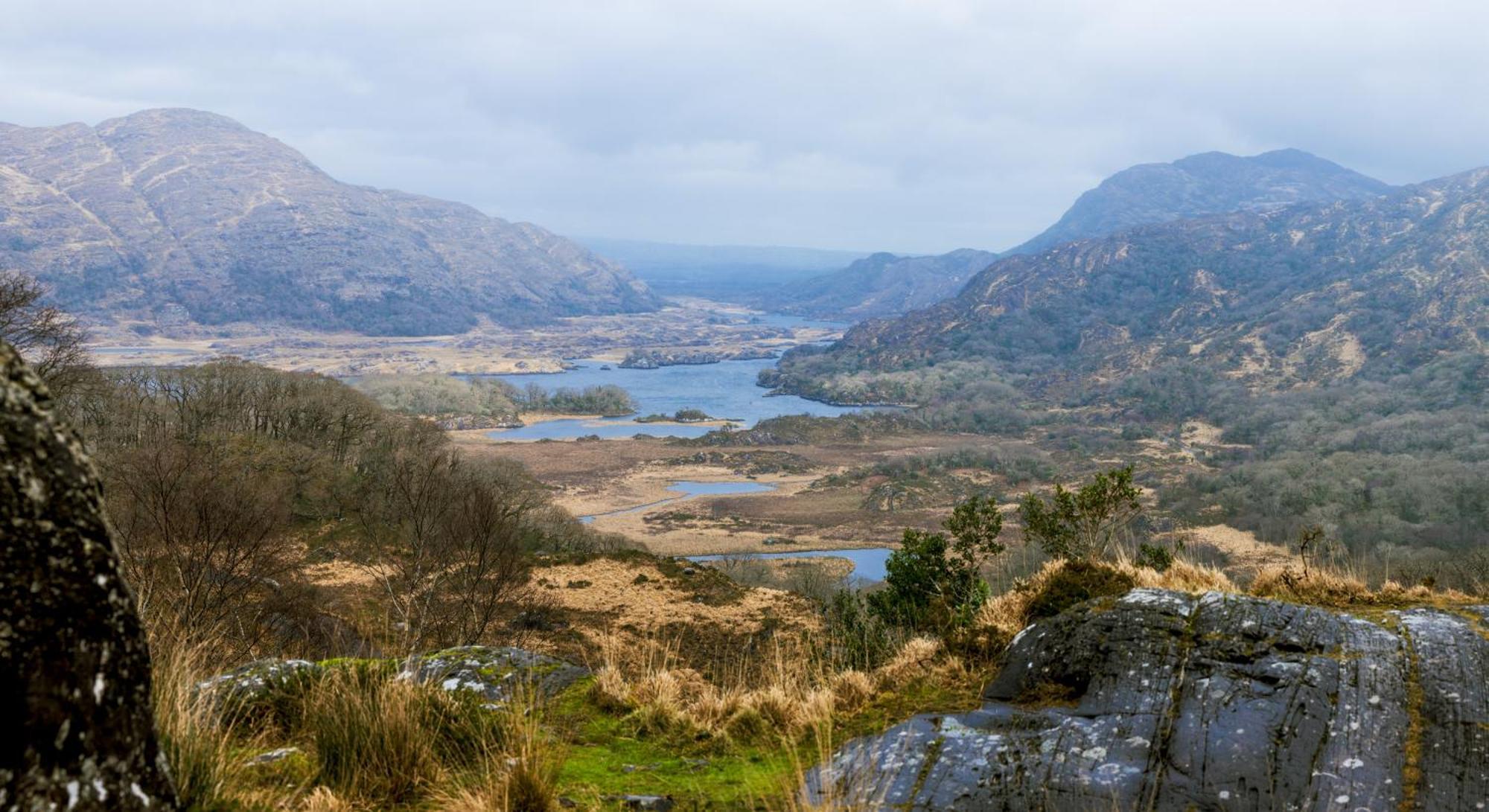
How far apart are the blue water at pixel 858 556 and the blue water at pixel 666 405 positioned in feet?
205

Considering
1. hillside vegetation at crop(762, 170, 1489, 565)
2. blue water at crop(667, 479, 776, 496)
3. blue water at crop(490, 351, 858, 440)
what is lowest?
blue water at crop(667, 479, 776, 496)

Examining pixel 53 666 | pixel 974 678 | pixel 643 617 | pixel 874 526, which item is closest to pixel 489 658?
pixel 974 678

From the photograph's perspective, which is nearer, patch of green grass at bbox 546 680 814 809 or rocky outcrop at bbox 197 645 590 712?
patch of green grass at bbox 546 680 814 809

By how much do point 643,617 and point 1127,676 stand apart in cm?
2605

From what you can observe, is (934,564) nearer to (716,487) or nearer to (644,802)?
(644,802)

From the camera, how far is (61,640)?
2396 millimetres

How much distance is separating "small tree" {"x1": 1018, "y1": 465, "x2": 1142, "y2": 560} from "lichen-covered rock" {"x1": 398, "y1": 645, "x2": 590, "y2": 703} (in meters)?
7.12

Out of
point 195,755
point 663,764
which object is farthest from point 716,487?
point 195,755

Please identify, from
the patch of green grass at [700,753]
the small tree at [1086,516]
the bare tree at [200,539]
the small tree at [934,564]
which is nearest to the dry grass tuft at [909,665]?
the patch of green grass at [700,753]

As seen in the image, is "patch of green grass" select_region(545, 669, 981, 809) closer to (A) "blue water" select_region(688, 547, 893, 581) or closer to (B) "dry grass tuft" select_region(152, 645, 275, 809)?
(B) "dry grass tuft" select_region(152, 645, 275, 809)

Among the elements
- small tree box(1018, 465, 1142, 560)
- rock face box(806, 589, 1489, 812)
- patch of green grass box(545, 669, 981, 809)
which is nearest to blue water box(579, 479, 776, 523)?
small tree box(1018, 465, 1142, 560)

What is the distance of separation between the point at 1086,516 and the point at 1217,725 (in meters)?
8.93

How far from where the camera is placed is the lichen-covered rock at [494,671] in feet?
22.8

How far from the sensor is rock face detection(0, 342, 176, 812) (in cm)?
227
